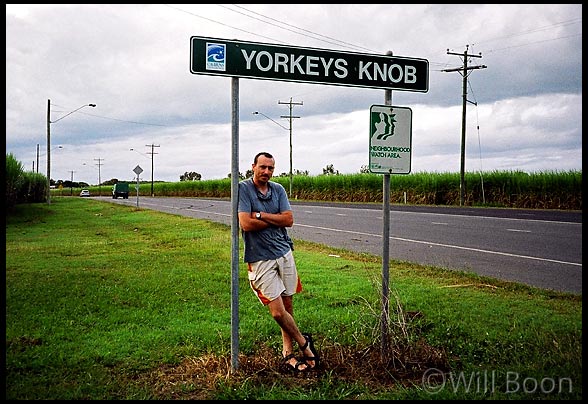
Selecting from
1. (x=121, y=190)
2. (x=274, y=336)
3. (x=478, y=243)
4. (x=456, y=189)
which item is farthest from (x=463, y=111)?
(x=121, y=190)

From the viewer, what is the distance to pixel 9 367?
549cm

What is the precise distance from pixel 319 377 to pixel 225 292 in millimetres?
4096

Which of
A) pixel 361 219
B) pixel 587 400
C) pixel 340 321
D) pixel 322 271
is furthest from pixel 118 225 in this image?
pixel 587 400

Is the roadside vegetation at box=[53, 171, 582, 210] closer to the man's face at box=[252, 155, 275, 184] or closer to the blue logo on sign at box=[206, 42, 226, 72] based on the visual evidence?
the man's face at box=[252, 155, 275, 184]

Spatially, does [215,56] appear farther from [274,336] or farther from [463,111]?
[463,111]

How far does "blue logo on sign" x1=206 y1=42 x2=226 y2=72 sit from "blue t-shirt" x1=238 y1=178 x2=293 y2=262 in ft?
3.14

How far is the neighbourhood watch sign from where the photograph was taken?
5.08m

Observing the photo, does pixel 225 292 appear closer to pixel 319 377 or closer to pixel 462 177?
pixel 319 377

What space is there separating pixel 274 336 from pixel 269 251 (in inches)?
64.2

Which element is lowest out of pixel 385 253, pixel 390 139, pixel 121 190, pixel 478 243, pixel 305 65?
pixel 478 243

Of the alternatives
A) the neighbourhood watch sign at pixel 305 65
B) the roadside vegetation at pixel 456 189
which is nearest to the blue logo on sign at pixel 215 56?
the neighbourhood watch sign at pixel 305 65

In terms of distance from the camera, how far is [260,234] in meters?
5.28

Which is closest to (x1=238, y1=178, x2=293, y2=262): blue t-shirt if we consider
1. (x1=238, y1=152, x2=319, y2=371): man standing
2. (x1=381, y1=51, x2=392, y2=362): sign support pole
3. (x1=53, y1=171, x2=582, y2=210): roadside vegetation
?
(x1=238, y1=152, x2=319, y2=371): man standing

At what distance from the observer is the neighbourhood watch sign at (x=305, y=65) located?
5.08 meters
